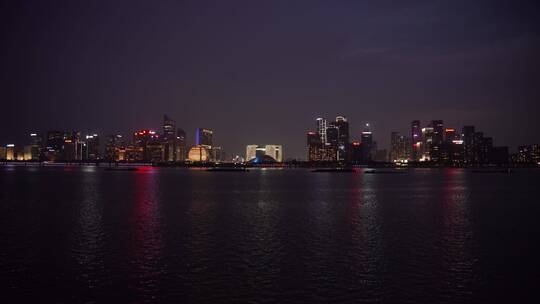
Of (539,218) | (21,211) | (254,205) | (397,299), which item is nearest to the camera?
(397,299)

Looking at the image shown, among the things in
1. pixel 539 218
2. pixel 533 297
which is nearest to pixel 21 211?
pixel 533 297

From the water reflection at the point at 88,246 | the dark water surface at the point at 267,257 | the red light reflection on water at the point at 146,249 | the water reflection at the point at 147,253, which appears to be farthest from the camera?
the water reflection at the point at 88,246

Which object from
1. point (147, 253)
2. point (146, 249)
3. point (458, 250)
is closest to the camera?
point (147, 253)

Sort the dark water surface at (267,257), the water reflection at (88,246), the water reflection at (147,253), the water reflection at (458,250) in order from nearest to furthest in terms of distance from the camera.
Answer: the dark water surface at (267,257)
the water reflection at (147,253)
the water reflection at (458,250)
the water reflection at (88,246)

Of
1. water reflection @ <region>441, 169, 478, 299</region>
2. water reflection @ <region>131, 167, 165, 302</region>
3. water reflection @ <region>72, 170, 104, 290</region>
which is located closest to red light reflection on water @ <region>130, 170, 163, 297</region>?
water reflection @ <region>131, 167, 165, 302</region>

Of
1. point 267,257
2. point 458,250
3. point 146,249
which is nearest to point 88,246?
point 146,249

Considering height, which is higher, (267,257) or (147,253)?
(147,253)

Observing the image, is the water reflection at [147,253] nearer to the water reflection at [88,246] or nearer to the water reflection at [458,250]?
the water reflection at [88,246]

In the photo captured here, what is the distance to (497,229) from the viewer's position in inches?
1683

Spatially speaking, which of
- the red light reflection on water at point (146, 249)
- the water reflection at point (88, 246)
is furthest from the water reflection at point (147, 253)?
the water reflection at point (88, 246)

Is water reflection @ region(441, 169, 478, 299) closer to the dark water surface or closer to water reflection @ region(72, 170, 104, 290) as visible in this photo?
the dark water surface

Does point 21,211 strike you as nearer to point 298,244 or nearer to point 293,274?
point 298,244

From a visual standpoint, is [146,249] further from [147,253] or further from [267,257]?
[267,257]

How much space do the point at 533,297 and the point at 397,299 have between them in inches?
240
